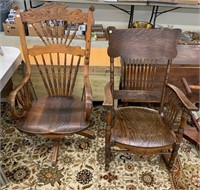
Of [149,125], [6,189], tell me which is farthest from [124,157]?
[6,189]

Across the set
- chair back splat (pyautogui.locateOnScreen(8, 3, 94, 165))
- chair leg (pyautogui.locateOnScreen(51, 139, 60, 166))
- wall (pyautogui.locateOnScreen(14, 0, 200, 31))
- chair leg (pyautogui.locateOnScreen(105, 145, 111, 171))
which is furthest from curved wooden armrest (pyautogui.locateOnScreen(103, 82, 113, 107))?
wall (pyautogui.locateOnScreen(14, 0, 200, 31))

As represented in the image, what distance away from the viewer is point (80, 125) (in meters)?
1.39

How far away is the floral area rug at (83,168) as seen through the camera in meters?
1.46

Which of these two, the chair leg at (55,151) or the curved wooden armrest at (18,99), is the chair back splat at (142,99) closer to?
the chair leg at (55,151)

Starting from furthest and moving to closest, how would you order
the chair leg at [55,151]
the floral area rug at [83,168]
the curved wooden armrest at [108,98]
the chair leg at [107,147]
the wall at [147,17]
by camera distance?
the wall at [147,17]
the chair leg at [55,151]
the floral area rug at [83,168]
the chair leg at [107,147]
the curved wooden armrest at [108,98]

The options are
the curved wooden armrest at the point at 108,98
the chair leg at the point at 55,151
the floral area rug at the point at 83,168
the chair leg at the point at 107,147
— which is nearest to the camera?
the curved wooden armrest at the point at 108,98

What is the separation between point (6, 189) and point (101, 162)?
685mm

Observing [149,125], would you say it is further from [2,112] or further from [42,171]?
[2,112]

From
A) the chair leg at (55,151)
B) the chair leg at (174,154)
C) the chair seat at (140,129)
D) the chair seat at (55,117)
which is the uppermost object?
the chair seat at (55,117)

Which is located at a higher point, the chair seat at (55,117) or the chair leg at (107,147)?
the chair seat at (55,117)

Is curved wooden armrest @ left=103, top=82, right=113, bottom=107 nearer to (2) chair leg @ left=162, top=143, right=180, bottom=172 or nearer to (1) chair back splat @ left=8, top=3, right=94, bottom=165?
(1) chair back splat @ left=8, top=3, right=94, bottom=165

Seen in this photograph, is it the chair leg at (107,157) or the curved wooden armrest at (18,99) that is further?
the chair leg at (107,157)

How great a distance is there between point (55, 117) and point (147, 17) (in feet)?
6.83

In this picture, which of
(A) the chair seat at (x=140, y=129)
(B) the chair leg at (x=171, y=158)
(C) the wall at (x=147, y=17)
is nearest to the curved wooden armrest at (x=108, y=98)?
(A) the chair seat at (x=140, y=129)
